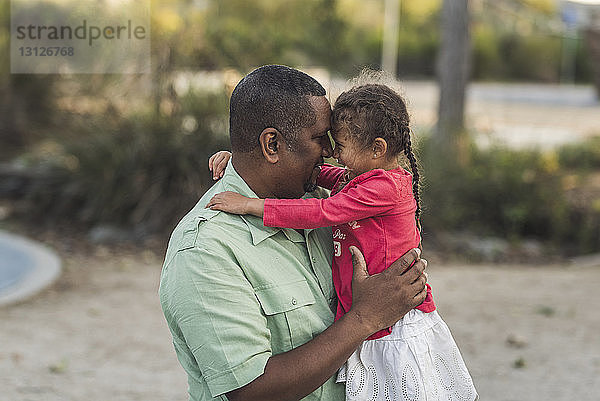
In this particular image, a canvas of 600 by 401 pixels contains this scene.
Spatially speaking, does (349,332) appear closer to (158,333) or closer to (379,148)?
(379,148)

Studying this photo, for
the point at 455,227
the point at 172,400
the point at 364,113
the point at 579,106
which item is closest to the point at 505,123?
the point at 579,106

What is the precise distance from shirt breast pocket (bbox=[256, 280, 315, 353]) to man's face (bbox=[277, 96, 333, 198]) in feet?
0.87

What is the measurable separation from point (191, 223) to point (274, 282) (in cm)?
24

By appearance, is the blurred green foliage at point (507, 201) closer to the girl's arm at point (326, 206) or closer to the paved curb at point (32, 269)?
the paved curb at point (32, 269)

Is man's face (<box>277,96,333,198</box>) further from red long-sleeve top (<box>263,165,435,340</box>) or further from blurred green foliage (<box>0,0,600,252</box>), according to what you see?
blurred green foliage (<box>0,0,600,252</box>)

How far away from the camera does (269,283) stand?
73.5 inches

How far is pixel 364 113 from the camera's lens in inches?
82.4

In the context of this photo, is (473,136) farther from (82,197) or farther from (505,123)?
(505,123)

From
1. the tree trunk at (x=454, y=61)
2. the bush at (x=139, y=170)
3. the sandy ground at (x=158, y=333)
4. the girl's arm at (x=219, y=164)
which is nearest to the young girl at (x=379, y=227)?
the girl's arm at (x=219, y=164)

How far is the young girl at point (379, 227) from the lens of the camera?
2.02 metres

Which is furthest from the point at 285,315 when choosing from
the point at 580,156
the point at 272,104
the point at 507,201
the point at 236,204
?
the point at 580,156

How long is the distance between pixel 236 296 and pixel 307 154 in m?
0.40

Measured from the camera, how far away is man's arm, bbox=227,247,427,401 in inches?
70.7

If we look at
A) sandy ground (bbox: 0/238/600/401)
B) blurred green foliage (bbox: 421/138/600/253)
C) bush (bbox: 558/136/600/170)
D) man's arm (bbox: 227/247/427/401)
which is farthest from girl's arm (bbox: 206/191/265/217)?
bush (bbox: 558/136/600/170)
